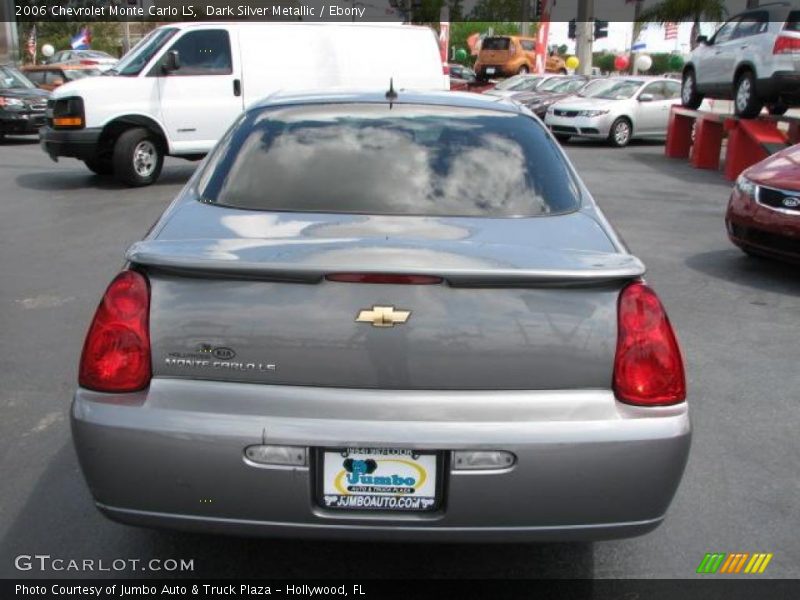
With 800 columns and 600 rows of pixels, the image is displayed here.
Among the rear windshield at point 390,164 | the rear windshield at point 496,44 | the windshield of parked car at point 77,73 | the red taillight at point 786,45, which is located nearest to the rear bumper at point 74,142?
the rear windshield at point 390,164

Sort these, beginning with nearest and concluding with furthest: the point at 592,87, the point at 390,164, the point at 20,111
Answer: the point at 390,164, the point at 20,111, the point at 592,87

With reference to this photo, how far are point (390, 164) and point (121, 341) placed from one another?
1240 mm

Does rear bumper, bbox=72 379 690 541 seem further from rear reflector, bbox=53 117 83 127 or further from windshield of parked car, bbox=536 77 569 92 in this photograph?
windshield of parked car, bbox=536 77 569 92

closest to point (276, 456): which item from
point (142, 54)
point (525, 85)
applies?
point (142, 54)

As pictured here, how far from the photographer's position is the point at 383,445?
238 centimetres

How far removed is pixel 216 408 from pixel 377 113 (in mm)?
1619

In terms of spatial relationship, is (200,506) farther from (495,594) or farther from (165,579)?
(495,594)

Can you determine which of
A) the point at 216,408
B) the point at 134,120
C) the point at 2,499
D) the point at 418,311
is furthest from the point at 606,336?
the point at 134,120

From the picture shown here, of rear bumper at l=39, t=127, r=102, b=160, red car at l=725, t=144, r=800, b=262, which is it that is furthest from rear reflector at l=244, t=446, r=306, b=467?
rear bumper at l=39, t=127, r=102, b=160

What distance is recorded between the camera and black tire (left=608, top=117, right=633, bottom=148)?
62.7 ft

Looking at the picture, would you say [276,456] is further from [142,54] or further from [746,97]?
[746,97]

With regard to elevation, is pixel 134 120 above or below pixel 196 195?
below

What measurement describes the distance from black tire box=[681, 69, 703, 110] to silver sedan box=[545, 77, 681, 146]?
229 centimetres

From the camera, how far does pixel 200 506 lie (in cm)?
246
